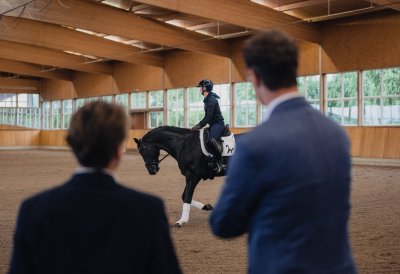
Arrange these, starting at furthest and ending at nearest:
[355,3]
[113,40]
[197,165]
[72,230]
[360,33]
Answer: [113,40]
[360,33]
[355,3]
[197,165]
[72,230]

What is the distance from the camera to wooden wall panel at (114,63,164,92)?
30953 millimetres

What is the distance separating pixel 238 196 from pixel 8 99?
1621 inches

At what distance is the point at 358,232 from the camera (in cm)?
718

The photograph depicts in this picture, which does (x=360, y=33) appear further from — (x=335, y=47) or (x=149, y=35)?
(x=149, y=35)

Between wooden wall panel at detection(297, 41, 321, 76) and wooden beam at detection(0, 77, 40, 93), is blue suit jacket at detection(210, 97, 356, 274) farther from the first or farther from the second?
wooden beam at detection(0, 77, 40, 93)

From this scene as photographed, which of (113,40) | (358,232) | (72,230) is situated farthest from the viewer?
(113,40)

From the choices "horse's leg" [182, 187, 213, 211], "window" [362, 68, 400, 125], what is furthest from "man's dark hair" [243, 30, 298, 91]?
"window" [362, 68, 400, 125]

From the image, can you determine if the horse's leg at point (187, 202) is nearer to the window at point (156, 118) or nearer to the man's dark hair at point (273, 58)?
the man's dark hair at point (273, 58)

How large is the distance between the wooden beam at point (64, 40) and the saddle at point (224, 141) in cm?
1651

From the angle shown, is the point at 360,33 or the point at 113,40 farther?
the point at 113,40

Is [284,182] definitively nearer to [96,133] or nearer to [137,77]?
[96,133]

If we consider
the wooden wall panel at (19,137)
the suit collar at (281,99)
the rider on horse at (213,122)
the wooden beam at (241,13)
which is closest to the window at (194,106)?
the wooden beam at (241,13)

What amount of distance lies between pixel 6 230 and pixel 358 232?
4.65m

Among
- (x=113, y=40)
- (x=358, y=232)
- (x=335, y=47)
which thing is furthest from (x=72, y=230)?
(x=113, y=40)
